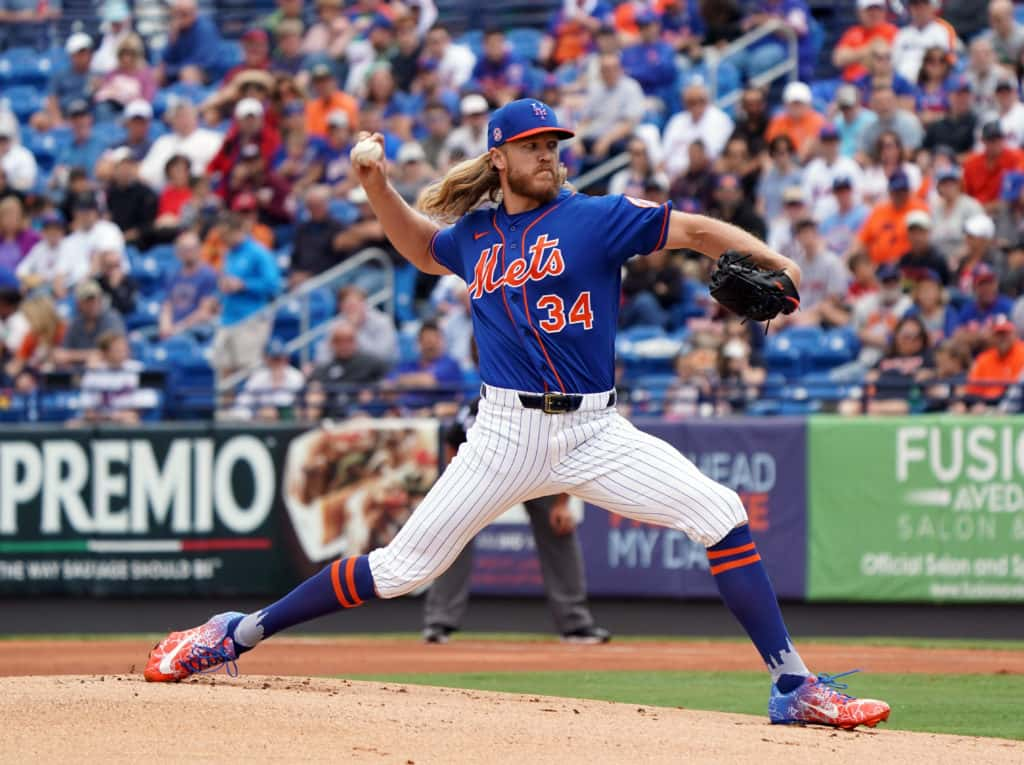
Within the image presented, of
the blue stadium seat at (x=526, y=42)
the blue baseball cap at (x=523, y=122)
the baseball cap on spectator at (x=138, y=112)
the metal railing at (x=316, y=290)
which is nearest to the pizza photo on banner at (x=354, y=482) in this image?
the metal railing at (x=316, y=290)

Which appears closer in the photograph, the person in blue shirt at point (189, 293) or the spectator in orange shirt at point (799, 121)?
the spectator in orange shirt at point (799, 121)

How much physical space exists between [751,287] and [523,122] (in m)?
1.02

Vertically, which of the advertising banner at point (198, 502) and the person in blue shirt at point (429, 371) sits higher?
the person in blue shirt at point (429, 371)

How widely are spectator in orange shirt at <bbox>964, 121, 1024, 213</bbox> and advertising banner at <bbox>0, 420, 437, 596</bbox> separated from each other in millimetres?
4737

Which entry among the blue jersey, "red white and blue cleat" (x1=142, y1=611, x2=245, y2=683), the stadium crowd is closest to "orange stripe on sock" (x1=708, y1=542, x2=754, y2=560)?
the blue jersey

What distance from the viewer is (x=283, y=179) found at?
17.2 m

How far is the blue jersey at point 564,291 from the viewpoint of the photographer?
20.1 feet

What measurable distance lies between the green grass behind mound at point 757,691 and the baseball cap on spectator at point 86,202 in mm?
8869

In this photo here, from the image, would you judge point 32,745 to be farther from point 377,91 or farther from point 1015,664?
point 377,91

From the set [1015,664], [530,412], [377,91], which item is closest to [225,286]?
[377,91]

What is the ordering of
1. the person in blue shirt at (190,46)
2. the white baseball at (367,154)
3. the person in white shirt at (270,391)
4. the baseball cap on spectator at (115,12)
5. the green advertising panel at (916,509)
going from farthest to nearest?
the baseball cap on spectator at (115,12)
the person in blue shirt at (190,46)
the person in white shirt at (270,391)
the green advertising panel at (916,509)
the white baseball at (367,154)

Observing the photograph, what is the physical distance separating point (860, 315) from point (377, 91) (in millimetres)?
6181

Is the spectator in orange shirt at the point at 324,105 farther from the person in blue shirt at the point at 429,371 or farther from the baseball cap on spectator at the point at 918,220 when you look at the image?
Result: the baseball cap on spectator at the point at 918,220

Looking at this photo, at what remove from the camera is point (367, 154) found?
6320 mm
